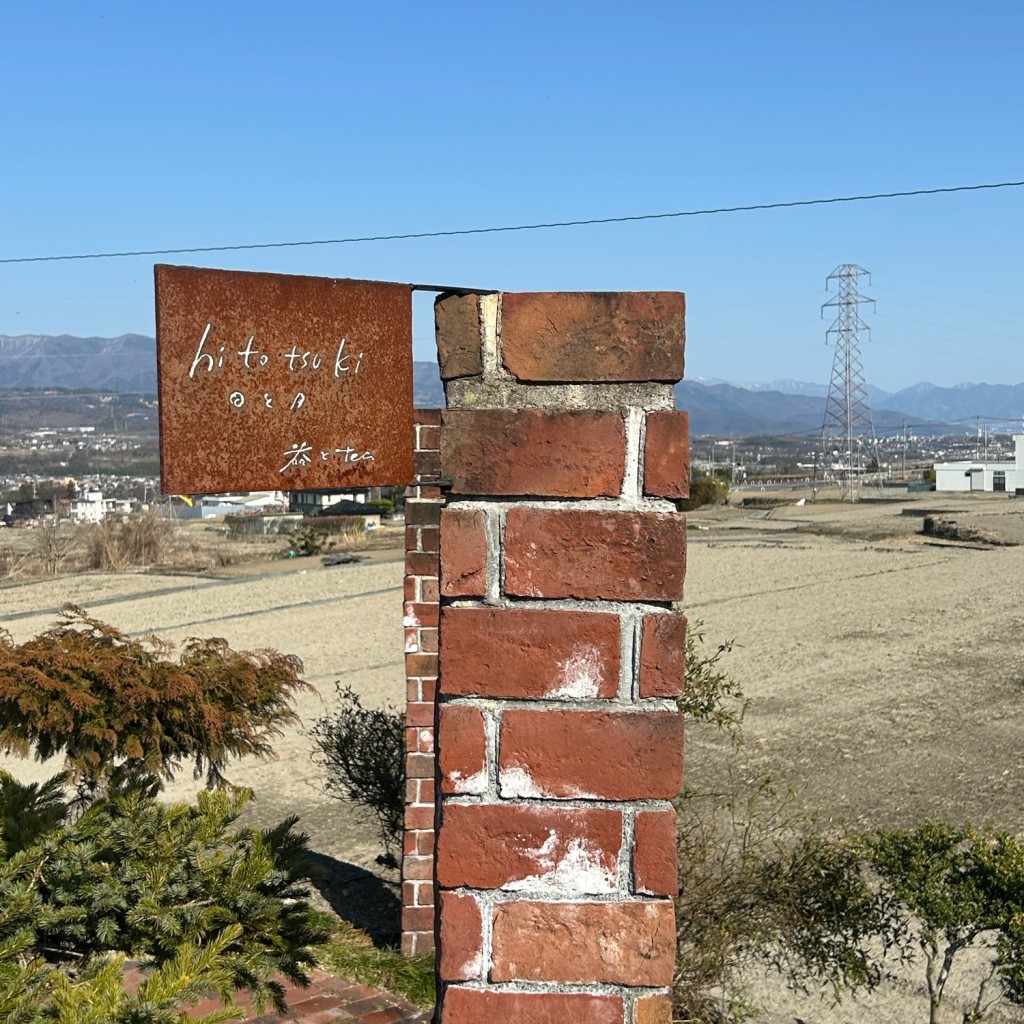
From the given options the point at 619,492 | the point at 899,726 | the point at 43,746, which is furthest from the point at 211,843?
the point at 899,726

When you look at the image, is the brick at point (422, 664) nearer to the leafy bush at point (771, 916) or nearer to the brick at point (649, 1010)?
the leafy bush at point (771, 916)

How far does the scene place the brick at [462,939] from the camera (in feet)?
5.12

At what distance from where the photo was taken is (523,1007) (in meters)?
1.56

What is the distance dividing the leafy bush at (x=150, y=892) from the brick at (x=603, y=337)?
1.88 meters

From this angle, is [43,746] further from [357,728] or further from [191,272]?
[191,272]

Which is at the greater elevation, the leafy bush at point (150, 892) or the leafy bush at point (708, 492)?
the leafy bush at point (150, 892)

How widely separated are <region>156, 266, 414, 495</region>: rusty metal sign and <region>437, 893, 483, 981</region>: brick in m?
0.62

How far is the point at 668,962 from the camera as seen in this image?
1.56 meters

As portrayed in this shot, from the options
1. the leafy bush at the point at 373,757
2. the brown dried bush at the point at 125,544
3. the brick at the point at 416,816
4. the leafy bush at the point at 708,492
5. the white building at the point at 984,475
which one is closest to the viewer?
the brick at the point at 416,816

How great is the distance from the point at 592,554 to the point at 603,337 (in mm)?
286

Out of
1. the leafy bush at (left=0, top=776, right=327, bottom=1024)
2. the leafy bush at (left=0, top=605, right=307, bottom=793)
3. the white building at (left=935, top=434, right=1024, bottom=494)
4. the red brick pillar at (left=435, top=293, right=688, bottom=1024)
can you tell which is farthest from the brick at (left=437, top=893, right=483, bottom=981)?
the white building at (left=935, top=434, right=1024, bottom=494)

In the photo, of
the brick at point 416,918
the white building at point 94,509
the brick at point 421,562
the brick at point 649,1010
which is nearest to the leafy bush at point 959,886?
the brick at point 416,918

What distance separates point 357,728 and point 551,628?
16.9 feet

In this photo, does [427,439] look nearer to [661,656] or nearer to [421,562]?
[421,562]
